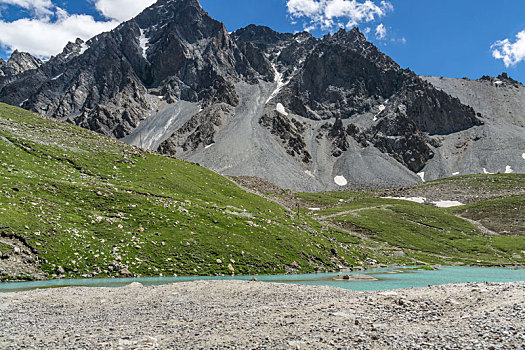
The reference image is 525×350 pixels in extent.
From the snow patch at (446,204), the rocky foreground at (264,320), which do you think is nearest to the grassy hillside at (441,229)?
the snow patch at (446,204)

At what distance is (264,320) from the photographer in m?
18.1

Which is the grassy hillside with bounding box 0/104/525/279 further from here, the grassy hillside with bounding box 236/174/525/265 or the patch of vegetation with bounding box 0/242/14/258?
the grassy hillside with bounding box 236/174/525/265

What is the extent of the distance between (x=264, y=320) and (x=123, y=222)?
118 ft

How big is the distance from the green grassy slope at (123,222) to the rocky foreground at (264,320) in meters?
14.5

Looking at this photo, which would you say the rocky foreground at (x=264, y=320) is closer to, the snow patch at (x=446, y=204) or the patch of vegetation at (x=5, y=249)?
the patch of vegetation at (x=5, y=249)

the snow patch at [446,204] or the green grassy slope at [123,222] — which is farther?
the snow patch at [446,204]

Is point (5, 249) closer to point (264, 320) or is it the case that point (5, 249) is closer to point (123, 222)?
point (123, 222)

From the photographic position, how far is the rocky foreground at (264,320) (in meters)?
13.7

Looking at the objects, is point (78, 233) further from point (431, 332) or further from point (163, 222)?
point (431, 332)

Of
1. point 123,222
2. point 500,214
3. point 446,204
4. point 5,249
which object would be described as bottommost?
point 5,249

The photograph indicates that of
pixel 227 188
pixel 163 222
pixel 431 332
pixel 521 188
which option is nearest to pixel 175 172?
pixel 227 188

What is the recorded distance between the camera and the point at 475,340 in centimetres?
1259

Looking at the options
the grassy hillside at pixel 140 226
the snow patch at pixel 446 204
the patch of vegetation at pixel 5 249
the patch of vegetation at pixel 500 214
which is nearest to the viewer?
the patch of vegetation at pixel 5 249

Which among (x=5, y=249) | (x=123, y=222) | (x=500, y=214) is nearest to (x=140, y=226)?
(x=123, y=222)
